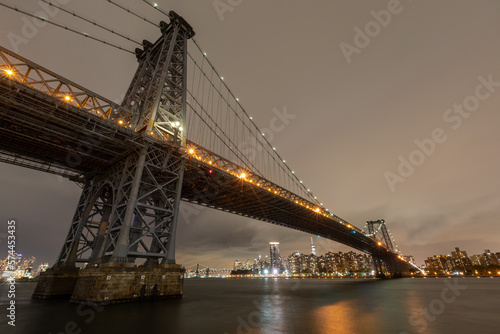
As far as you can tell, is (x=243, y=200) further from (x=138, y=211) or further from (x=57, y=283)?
(x=57, y=283)

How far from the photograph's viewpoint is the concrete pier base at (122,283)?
1263cm

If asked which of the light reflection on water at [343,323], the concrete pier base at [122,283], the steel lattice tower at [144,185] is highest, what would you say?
the steel lattice tower at [144,185]

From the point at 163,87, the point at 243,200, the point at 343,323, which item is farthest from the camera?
the point at 243,200

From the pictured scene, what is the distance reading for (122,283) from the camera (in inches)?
529

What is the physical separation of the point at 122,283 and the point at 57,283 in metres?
8.64

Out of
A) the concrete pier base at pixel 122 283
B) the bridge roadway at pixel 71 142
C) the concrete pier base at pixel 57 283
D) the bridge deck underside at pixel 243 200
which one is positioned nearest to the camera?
the concrete pier base at pixel 122 283

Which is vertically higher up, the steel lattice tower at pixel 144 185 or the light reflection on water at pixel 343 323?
the steel lattice tower at pixel 144 185

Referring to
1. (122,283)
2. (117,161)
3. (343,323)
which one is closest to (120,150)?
(117,161)

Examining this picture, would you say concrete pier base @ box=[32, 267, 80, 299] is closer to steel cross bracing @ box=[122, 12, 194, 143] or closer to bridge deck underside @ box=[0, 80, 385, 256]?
bridge deck underside @ box=[0, 80, 385, 256]

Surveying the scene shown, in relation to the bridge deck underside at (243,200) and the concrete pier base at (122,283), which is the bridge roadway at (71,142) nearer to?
the bridge deck underside at (243,200)

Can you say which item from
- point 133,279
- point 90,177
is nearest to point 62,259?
point 90,177

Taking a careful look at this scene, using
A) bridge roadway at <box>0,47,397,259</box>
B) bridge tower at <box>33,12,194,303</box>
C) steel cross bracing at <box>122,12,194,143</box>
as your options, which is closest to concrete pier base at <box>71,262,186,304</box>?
bridge tower at <box>33,12,194,303</box>

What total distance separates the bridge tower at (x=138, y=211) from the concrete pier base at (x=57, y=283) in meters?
0.06

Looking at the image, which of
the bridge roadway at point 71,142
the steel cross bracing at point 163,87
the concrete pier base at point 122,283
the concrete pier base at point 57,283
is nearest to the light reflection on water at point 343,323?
the concrete pier base at point 122,283
